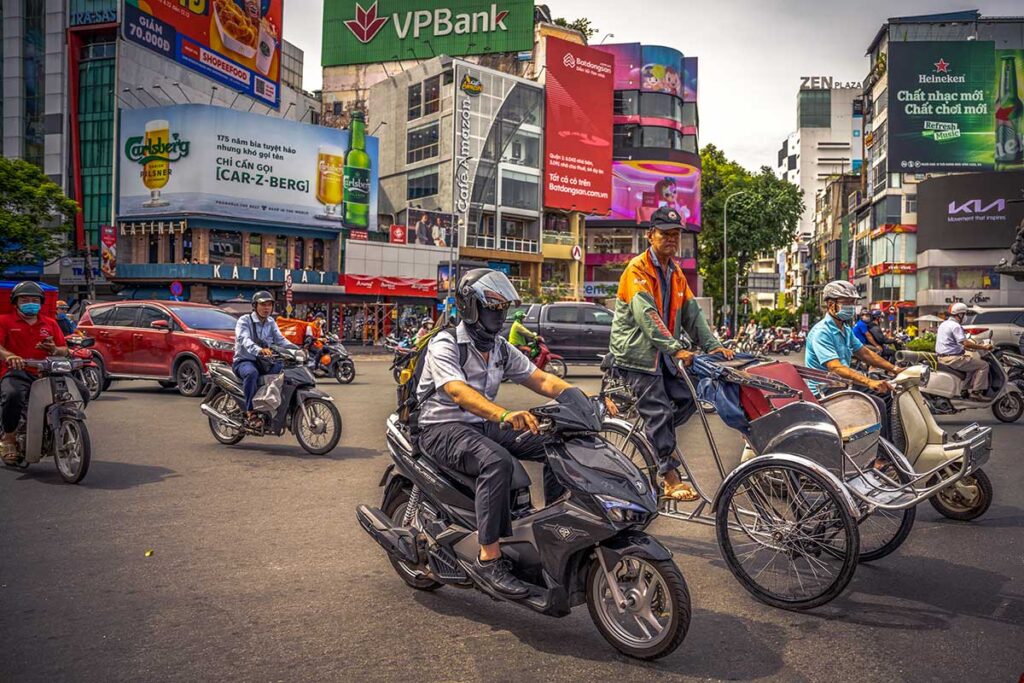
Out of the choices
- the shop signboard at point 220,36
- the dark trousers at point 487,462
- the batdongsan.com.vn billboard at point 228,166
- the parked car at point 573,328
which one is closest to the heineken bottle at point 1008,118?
the batdongsan.com.vn billboard at point 228,166

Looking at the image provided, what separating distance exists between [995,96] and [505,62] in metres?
31.7

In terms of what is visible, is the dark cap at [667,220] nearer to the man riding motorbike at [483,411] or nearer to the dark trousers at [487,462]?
the man riding motorbike at [483,411]

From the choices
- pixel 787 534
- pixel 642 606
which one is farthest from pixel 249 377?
pixel 642 606

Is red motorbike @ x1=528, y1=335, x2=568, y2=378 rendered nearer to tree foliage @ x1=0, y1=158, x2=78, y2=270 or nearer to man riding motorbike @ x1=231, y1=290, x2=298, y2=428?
man riding motorbike @ x1=231, y1=290, x2=298, y2=428

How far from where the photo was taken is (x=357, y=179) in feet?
173

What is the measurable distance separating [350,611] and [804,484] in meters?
2.32

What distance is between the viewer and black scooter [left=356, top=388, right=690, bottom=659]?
3406 mm

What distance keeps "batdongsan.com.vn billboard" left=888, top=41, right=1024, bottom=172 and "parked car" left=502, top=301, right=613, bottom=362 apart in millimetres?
37897

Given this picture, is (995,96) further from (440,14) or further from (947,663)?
(947,663)

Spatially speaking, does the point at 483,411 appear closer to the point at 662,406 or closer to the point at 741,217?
the point at 662,406

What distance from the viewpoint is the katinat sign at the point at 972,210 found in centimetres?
5247

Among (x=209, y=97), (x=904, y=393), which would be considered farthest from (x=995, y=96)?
(x=904, y=393)

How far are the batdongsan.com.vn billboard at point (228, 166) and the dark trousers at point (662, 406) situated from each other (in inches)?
1747

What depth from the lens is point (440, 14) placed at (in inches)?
2510
